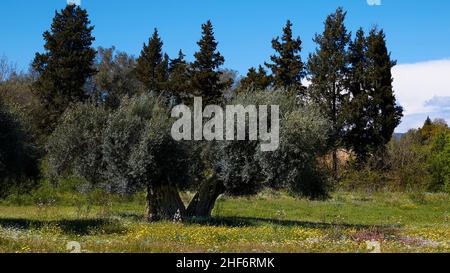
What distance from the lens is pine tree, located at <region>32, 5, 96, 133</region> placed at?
52.1 m

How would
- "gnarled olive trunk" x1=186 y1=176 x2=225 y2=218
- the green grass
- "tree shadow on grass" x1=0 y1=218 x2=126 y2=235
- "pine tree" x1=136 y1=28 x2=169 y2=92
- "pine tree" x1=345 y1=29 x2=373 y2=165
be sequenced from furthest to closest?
"pine tree" x1=136 y1=28 x2=169 y2=92 → "pine tree" x1=345 y1=29 x2=373 y2=165 → "gnarled olive trunk" x1=186 y1=176 x2=225 y2=218 → "tree shadow on grass" x1=0 y1=218 x2=126 y2=235 → the green grass

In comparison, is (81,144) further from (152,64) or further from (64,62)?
(152,64)

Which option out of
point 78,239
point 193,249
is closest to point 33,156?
point 78,239

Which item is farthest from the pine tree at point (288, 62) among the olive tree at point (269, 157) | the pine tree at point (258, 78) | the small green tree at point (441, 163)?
the olive tree at point (269, 157)

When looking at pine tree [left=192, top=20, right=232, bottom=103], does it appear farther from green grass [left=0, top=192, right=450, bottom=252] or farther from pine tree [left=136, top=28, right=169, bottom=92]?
green grass [left=0, top=192, right=450, bottom=252]

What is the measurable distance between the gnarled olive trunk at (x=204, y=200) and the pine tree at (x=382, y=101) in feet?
112

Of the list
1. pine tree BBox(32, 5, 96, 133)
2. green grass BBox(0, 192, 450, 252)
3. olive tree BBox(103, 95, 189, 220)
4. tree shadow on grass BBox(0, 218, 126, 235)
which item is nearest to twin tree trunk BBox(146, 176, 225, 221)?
olive tree BBox(103, 95, 189, 220)

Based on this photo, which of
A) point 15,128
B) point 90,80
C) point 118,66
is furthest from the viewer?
point 118,66

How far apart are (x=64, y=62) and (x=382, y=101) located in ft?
105

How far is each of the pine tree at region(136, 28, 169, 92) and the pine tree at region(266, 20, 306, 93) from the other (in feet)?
39.5
